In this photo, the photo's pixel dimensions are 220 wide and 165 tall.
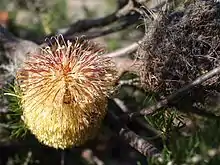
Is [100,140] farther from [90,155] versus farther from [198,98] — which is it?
[198,98]

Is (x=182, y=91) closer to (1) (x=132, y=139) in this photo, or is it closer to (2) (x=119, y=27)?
(1) (x=132, y=139)

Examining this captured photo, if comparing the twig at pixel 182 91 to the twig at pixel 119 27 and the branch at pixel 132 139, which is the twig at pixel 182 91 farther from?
the twig at pixel 119 27

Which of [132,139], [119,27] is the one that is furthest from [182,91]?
[119,27]

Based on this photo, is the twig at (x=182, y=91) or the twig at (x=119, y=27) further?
the twig at (x=119, y=27)

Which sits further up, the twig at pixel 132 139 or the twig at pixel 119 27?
the twig at pixel 119 27

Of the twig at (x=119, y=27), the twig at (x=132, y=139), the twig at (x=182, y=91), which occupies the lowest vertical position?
the twig at (x=132, y=139)

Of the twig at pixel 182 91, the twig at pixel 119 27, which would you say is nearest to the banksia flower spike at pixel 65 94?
the twig at pixel 182 91

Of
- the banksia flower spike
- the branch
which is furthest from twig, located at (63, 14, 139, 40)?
the banksia flower spike

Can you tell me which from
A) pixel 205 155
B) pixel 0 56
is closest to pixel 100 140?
pixel 0 56

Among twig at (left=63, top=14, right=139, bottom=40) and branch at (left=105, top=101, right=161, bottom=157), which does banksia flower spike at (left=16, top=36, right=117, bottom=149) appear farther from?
twig at (left=63, top=14, right=139, bottom=40)
